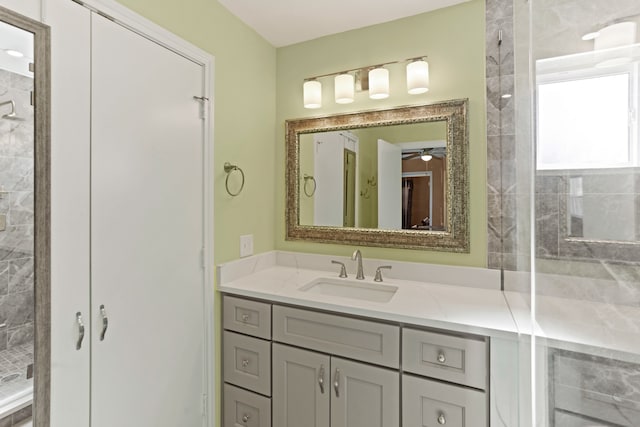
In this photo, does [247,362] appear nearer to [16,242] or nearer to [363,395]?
[363,395]

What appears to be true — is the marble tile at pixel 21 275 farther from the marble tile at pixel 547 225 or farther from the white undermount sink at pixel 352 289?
the marble tile at pixel 547 225

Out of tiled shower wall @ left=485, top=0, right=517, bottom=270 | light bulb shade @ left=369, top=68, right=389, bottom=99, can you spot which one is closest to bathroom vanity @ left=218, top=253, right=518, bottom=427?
tiled shower wall @ left=485, top=0, right=517, bottom=270

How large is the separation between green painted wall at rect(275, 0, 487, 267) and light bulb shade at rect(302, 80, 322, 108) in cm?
5

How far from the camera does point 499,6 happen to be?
1.65 m

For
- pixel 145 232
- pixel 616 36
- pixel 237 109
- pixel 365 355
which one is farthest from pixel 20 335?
pixel 616 36

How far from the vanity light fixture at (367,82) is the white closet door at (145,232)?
0.77 meters

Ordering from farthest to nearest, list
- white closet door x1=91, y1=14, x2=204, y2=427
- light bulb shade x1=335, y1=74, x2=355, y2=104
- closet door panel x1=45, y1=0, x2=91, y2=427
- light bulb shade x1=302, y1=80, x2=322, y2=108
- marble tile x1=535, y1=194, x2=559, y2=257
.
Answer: light bulb shade x1=302, y1=80, x2=322, y2=108
light bulb shade x1=335, y1=74, x2=355, y2=104
white closet door x1=91, y1=14, x2=204, y2=427
closet door panel x1=45, y1=0, x2=91, y2=427
marble tile x1=535, y1=194, x2=559, y2=257

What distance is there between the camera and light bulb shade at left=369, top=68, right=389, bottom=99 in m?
1.86

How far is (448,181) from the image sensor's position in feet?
5.81

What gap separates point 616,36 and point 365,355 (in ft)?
4.30

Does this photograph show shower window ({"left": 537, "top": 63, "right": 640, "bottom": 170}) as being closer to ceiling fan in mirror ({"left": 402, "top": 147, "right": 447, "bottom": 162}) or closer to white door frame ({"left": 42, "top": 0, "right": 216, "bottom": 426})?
ceiling fan in mirror ({"left": 402, "top": 147, "right": 447, "bottom": 162})

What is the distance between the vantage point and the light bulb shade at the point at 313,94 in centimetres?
206

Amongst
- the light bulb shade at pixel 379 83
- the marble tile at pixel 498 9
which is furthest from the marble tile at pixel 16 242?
the marble tile at pixel 498 9

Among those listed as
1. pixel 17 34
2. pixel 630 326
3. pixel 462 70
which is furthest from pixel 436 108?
pixel 17 34
